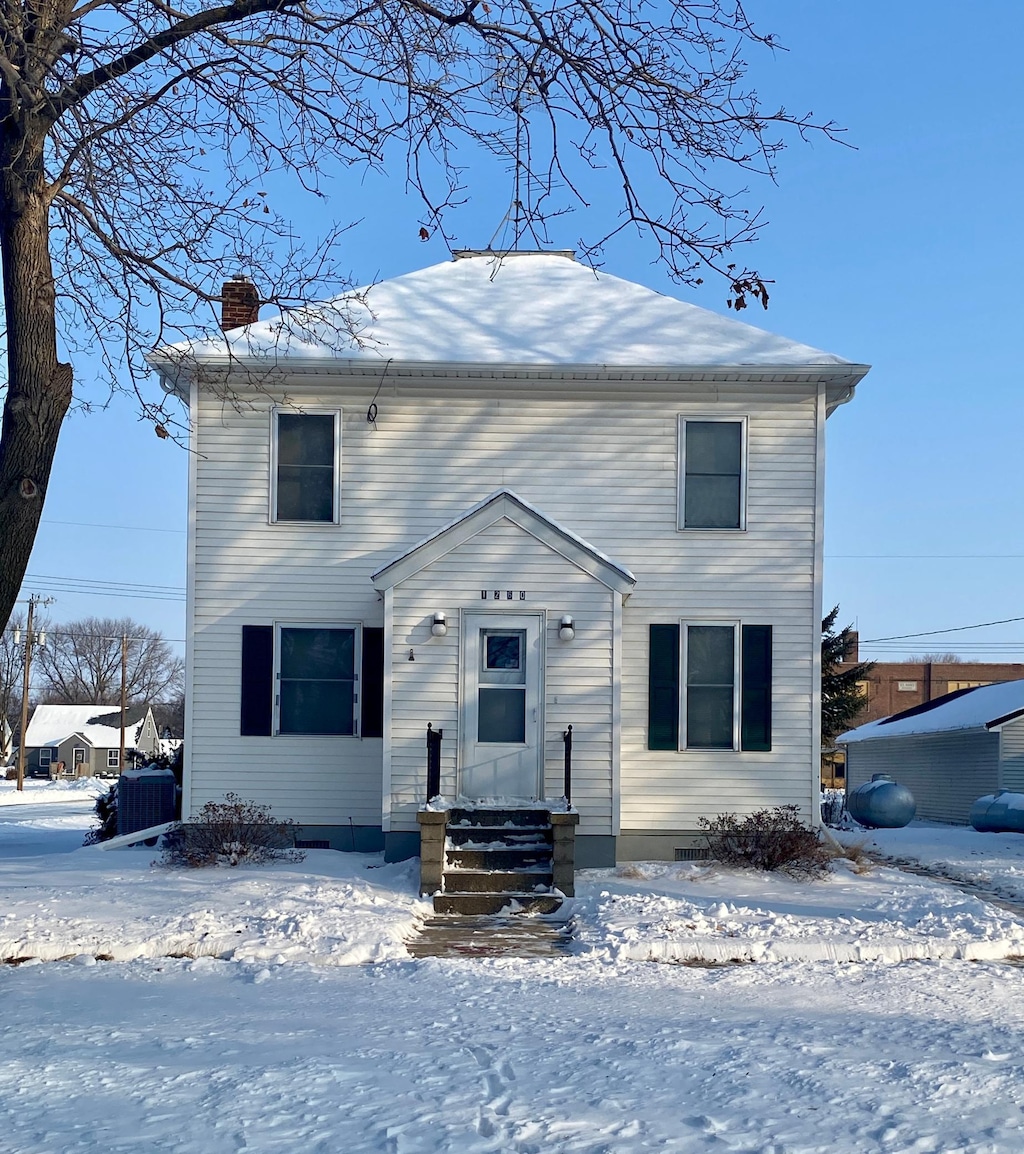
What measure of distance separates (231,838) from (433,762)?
2213 millimetres

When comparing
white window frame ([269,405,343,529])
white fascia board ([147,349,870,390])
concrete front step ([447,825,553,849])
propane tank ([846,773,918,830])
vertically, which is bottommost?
propane tank ([846,773,918,830])

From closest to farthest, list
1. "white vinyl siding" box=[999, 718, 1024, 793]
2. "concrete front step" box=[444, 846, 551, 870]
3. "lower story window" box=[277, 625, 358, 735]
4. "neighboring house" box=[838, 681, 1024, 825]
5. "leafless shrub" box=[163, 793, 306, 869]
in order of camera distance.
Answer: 1. "concrete front step" box=[444, 846, 551, 870]
2. "leafless shrub" box=[163, 793, 306, 869]
3. "lower story window" box=[277, 625, 358, 735]
4. "white vinyl siding" box=[999, 718, 1024, 793]
5. "neighboring house" box=[838, 681, 1024, 825]

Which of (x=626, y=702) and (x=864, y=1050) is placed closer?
(x=864, y=1050)

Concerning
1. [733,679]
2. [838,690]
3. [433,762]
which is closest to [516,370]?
[733,679]

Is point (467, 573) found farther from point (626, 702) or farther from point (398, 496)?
point (626, 702)

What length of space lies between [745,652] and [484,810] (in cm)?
390

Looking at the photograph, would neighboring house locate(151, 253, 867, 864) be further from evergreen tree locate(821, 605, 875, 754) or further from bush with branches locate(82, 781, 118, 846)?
evergreen tree locate(821, 605, 875, 754)

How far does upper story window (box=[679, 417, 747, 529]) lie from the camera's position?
13914mm

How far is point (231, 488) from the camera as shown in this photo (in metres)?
13.8

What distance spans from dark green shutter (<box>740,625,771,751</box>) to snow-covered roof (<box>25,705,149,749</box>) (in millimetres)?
69972

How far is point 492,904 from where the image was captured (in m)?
10.7

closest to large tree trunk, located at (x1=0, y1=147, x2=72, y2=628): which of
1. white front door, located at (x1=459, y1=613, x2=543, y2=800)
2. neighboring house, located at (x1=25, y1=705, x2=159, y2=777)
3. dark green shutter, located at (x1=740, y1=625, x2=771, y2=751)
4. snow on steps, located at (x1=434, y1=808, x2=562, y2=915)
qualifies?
snow on steps, located at (x1=434, y1=808, x2=562, y2=915)

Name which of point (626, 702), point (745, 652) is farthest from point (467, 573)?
point (745, 652)

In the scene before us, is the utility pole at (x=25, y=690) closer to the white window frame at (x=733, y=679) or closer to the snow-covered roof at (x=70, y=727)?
the snow-covered roof at (x=70, y=727)
